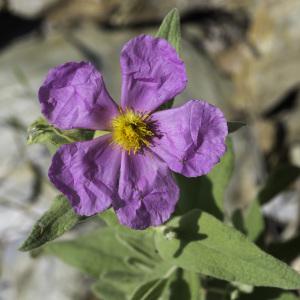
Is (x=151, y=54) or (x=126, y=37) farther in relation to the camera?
(x=126, y=37)

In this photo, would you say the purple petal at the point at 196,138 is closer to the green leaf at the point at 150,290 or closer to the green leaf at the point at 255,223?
the green leaf at the point at 150,290

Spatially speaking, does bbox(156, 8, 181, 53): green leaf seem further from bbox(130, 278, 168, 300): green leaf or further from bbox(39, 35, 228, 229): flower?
bbox(130, 278, 168, 300): green leaf

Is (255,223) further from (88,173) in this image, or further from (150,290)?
(88,173)

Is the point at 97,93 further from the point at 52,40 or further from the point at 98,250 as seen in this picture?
the point at 52,40

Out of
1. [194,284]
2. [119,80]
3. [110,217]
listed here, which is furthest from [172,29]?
[119,80]

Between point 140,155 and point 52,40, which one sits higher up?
point 140,155

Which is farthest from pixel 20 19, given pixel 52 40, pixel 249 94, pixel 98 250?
pixel 98 250

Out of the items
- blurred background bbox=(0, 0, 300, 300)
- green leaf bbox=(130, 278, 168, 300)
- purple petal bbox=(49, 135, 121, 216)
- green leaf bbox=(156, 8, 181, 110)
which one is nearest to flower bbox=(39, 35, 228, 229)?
purple petal bbox=(49, 135, 121, 216)
